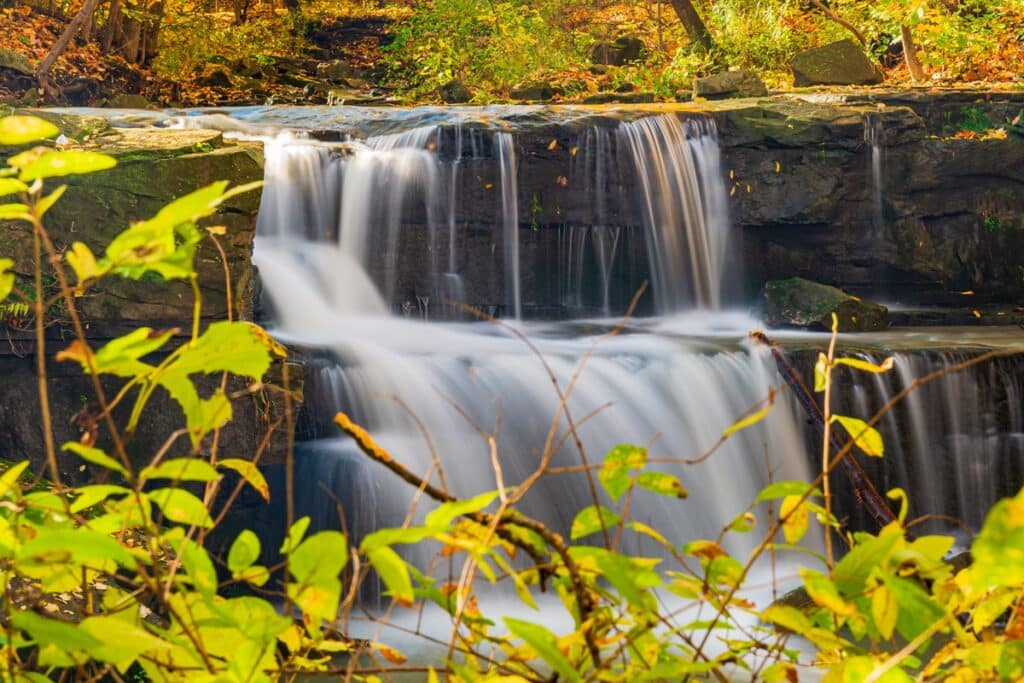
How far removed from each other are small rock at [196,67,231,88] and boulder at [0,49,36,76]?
2894 millimetres

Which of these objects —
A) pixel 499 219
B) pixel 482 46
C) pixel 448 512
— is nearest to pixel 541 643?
pixel 448 512

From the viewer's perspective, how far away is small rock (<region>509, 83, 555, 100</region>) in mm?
14477

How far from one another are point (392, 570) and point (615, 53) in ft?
54.8

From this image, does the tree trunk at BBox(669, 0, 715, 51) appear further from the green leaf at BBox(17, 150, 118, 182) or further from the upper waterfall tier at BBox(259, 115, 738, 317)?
the green leaf at BBox(17, 150, 118, 182)

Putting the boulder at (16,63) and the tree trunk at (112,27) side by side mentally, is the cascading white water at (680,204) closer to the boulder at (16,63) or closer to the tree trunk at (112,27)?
the boulder at (16,63)

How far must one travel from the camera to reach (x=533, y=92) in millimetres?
14492

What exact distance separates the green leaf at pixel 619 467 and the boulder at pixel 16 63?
1320 cm

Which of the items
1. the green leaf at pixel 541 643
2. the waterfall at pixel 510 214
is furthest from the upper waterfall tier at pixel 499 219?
the green leaf at pixel 541 643

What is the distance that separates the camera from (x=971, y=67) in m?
14.3

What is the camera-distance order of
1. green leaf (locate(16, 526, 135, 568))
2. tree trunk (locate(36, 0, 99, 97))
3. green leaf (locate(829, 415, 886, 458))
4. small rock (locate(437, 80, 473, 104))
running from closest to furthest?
green leaf (locate(16, 526, 135, 568))
green leaf (locate(829, 415, 886, 458))
tree trunk (locate(36, 0, 99, 97))
small rock (locate(437, 80, 473, 104))

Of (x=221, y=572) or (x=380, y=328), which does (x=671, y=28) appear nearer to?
(x=380, y=328)

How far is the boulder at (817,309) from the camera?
362 inches

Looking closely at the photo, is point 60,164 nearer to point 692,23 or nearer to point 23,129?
point 23,129

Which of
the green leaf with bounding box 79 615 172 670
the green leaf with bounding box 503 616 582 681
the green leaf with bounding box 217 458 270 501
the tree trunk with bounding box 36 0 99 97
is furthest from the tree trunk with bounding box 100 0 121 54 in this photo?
the green leaf with bounding box 503 616 582 681
